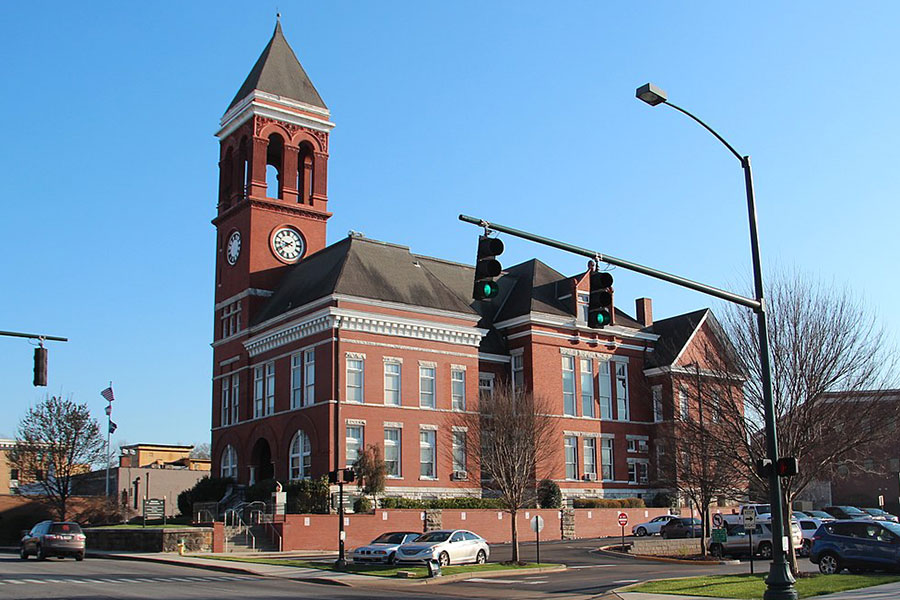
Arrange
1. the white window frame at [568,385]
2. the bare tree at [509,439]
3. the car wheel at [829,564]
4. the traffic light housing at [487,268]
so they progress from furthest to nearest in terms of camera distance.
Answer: the white window frame at [568,385]
the bare tree at [509,439]
the car wheel at [829,564]
the traffic light housing at [487,268]

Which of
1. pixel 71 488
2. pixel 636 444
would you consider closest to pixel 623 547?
pixel 636 444

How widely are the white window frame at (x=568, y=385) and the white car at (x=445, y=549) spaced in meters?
24.3

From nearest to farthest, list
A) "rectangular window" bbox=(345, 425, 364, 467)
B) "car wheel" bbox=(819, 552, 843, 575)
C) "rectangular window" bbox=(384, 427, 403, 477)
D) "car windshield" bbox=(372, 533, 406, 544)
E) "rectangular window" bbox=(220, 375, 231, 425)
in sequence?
1. "car wheel" bbox=(819, 552, 843, 575)
2. "car windshield" bbox=(372, 533, 406, 544)
3. "rectangular window" bbox=(345, 425, 364, 467)
4. "rectangular window" bbox=(384, 427, 403, 477)
5. "rectangular window" bbox=(220, 375, 231, 425)

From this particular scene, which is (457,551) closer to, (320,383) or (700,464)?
(700,464)

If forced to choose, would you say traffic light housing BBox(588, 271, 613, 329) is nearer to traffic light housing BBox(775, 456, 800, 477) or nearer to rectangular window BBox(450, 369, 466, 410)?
traffic light housing BBox(775, 456, 800, 477)

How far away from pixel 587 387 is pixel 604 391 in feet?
5.34

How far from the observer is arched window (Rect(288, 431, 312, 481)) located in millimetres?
52919

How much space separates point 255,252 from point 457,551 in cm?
3147

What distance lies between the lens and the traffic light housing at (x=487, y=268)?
56.1 ft

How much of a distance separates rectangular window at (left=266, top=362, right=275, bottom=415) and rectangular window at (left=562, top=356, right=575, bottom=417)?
1853 cm

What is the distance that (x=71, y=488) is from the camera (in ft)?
241

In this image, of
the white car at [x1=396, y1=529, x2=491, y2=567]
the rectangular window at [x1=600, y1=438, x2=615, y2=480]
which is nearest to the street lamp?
the white car at [x1=396, y1=529, x2=491, y2=567]

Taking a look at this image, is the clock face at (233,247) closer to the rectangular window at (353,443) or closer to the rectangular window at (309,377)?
the rectangular window at (309,377)

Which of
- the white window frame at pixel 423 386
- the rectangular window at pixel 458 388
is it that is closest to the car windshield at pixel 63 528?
the white window frame at pixel 423 386
